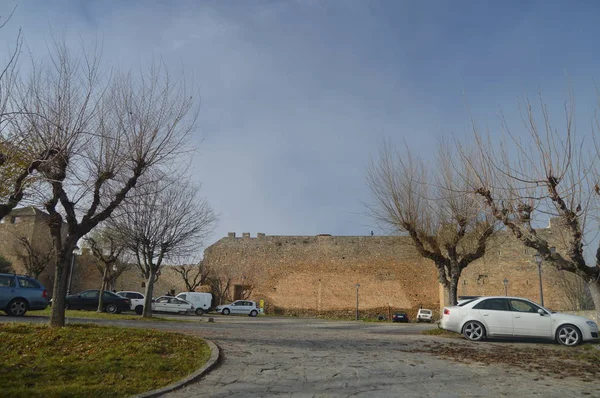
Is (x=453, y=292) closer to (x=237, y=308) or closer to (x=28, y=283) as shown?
(x=28, y=283)

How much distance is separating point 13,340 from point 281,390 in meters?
5.80

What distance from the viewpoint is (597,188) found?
9.73 metres

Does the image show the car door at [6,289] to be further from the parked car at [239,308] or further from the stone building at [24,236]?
the stone building at [24,236]

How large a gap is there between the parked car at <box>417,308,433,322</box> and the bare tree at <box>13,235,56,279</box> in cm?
2822

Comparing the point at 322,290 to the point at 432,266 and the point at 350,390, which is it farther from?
the point at 350,390

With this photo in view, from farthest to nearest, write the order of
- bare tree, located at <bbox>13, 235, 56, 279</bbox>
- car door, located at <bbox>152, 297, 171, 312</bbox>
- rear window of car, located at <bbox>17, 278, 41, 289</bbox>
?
bare tree, located at <bbox>13, 235, 56, 279</bbox>
car door, located at <bbox>152, 297, 171, 312</bbox>
rear window of car, located at <bbox>17, 278, 41, 289</bbox>

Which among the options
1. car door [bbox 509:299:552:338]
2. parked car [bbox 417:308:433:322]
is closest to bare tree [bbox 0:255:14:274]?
parked car [bbox 417:308:433:322]

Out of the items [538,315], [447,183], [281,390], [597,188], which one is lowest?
[281,390]

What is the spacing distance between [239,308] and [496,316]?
84.4 ft

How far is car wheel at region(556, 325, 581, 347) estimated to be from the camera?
1204 centimetres

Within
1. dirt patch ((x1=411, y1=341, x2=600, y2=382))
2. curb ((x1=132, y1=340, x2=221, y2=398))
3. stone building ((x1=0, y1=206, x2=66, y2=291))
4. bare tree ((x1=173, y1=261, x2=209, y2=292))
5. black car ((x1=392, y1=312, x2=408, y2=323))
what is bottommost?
black car ((x1=392, y1=312, x2=408, y2=323))

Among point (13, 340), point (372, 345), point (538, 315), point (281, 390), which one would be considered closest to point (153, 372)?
point (281, 390)

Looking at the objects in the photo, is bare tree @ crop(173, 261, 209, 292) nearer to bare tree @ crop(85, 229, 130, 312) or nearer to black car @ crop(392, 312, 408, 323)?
bare tree @ crop(85, 229, 130, 312)

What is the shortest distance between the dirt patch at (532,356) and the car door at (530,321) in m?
0.38
